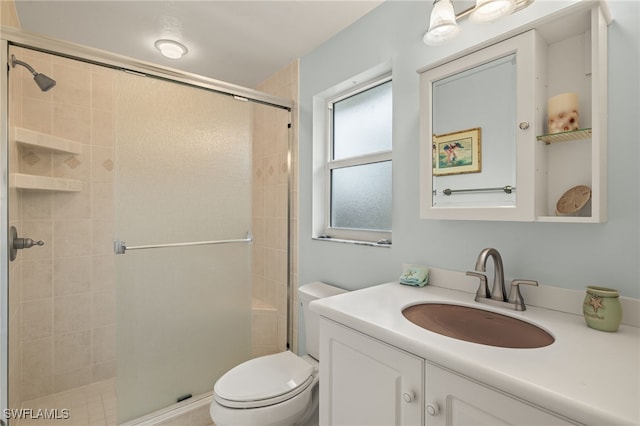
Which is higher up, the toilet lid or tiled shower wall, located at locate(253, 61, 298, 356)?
tiled shower wall, located at locate(253, 61, 298, 356)

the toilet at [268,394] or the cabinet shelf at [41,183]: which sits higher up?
the cabinet shelf at [41,183]

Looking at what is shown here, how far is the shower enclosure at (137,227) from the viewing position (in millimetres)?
1590

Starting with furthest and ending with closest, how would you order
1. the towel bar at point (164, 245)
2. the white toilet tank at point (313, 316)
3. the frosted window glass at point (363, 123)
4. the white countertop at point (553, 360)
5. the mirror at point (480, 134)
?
the frosted window glass at point (363, 123) < the white toilet tank at point (313, 316) < the towel bar at point (164, 245) < the mirror at point (480, 134) < the white countertop at point (553, 360)

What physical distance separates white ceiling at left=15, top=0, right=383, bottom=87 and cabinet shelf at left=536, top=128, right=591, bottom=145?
113 centimetres

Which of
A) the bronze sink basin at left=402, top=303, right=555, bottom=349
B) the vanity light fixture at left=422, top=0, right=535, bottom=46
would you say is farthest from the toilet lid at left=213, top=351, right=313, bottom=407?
the vanity light fixture at left=422, top=0, right=535, bottom=46

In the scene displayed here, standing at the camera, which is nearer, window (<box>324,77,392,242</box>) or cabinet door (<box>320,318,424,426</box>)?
cabinet door (<box>320,318,424,426</box>)

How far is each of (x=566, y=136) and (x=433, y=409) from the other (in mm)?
880

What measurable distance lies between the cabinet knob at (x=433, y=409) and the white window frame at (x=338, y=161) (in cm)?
96

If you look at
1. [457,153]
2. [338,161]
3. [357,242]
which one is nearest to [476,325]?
[457,153]

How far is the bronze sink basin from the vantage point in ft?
3.06

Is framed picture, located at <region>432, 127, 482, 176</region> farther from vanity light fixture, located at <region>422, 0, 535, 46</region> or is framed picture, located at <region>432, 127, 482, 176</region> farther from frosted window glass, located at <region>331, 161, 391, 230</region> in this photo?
frosted window glass, located at <region>331, 161, 391, 230</region>
